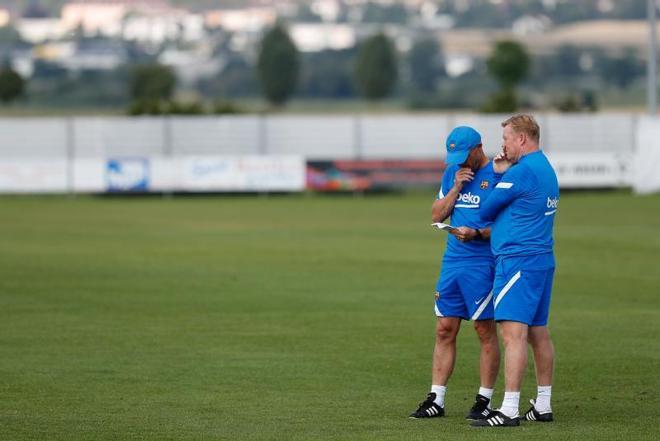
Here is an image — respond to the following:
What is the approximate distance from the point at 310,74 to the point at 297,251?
449 ft

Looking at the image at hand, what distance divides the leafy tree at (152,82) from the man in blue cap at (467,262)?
258ft

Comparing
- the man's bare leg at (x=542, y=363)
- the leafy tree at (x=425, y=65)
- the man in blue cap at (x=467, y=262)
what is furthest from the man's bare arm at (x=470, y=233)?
the leafy tree at (x=425, y=65)

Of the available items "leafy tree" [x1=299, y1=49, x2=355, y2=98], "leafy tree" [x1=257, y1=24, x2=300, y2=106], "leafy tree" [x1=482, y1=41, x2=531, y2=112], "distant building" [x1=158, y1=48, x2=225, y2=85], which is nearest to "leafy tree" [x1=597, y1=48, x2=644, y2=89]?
"leafy tree" [x1=299, y1=49, x2=355, y2=98]

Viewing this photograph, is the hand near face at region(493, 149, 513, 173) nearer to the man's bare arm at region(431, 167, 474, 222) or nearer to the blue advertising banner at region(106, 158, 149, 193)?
the man's bare arm at region(431, 167, 474, 222)

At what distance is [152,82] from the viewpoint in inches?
3578

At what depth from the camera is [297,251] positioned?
83.0 ft

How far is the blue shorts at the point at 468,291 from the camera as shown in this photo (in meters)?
10.5

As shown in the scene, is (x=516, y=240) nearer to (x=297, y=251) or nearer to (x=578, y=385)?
(x=578, y=385)

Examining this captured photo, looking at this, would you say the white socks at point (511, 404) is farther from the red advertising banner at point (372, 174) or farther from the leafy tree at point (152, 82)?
the leafy tree at point (152, 82)

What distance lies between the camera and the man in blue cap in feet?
34.2

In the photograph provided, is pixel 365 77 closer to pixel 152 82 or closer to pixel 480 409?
pixel 152 82

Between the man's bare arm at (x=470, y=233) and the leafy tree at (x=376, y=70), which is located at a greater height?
the leafy tree at (x=376, y=70)

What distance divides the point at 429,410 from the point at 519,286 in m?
1.13

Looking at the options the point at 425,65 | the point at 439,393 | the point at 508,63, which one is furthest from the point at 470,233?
the point at 425,65
